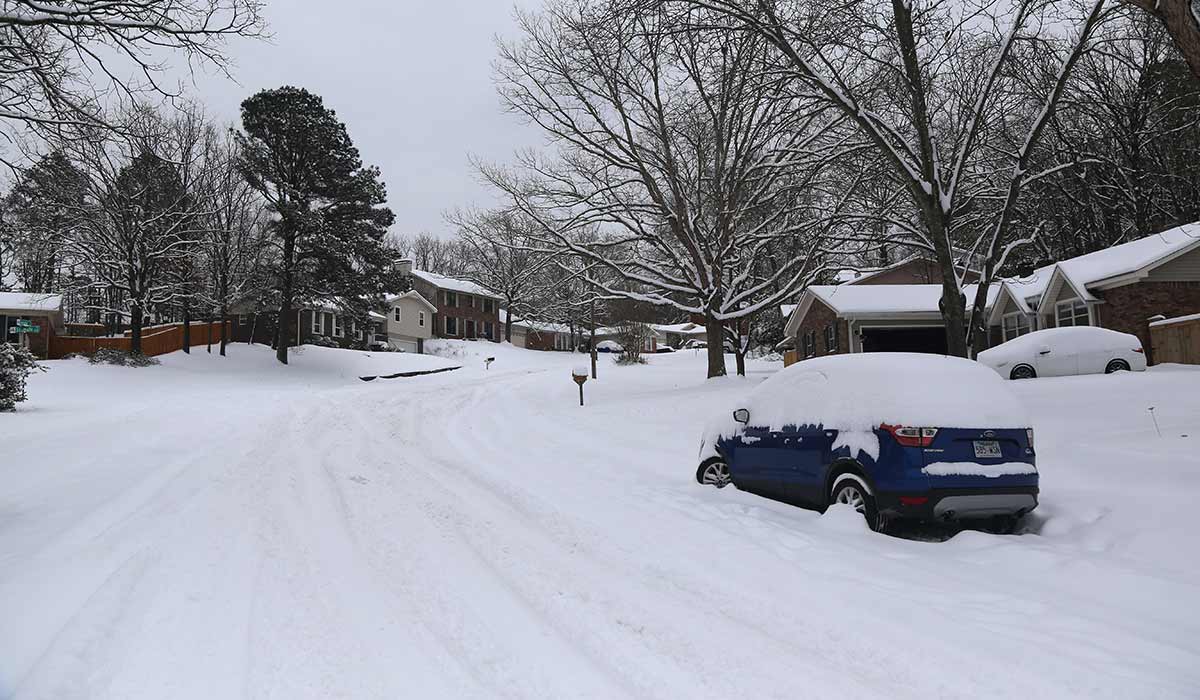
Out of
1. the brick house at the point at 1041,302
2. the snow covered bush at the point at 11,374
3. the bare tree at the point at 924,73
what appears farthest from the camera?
the brick house at the point at 1041,302

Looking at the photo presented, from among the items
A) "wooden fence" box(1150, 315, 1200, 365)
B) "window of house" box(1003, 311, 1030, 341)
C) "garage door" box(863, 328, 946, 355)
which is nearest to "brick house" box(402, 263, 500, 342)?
"garage door" box(863, 328, 946, 355)

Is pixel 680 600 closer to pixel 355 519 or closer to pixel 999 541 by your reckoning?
pixel 999 541

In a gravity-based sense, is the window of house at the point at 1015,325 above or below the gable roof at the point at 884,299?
below

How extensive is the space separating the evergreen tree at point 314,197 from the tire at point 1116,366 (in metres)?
28.8

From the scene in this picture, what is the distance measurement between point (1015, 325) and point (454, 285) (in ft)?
155

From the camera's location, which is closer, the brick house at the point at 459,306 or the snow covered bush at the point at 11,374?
the snow covered bush at the point at 11,374

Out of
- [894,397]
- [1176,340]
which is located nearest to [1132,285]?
[1176,340]

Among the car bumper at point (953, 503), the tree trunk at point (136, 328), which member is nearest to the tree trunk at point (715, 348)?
the car bumper at point (953, 503)

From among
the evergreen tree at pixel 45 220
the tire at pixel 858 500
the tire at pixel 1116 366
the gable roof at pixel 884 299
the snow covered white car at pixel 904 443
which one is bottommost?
the tire at pixel 858 500

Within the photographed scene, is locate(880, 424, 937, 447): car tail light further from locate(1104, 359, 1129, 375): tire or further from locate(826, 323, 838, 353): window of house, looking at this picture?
locate(826, 323, 838, 353): window of house

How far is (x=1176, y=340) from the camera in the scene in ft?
60.4

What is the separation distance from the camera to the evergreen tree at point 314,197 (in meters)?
32.1

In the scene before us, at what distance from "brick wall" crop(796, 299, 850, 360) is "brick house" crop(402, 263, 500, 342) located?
36.8 m

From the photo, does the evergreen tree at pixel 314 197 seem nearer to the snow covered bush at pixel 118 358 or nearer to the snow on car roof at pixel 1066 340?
the snow covered bush at pixel 118 358
